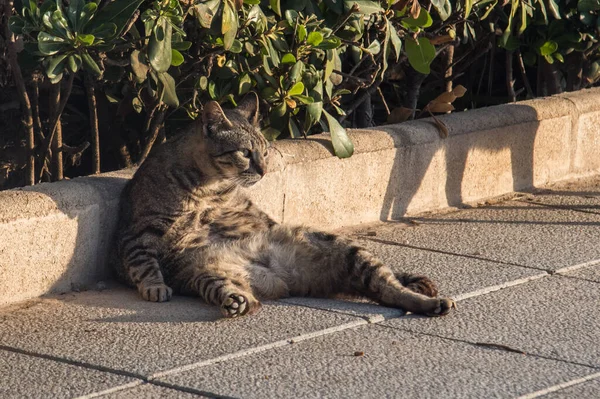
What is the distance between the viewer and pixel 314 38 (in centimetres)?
654

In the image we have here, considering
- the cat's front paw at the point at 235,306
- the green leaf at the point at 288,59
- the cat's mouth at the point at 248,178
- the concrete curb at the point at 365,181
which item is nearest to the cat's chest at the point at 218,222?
the cat's mouth at the point at 248,178

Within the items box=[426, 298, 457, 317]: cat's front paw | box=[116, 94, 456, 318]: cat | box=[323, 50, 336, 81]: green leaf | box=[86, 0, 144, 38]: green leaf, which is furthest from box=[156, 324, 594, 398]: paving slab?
box=[323, 50, 336, 81]: green leaf

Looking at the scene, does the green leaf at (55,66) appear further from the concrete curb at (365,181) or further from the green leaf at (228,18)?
the green leaf at (228,18)

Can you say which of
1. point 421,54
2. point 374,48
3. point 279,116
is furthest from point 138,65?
point 421,54

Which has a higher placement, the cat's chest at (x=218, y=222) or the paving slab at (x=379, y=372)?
the cat's chest at (x=218, y=222)

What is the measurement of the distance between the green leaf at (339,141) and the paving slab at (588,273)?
5.37 ft

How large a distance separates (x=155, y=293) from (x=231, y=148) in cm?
102

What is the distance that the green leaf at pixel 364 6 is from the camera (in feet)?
22.3

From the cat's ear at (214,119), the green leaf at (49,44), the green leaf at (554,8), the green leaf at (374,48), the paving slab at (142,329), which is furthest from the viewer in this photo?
the green leaf at (554,8)

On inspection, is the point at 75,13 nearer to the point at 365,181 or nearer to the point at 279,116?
the point at 279,116

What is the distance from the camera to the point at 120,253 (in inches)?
231

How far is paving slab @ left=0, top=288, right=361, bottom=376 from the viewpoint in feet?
15.3

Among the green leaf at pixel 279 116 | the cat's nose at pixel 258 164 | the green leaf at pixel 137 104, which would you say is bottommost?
the cat's nose at pixel 258 164

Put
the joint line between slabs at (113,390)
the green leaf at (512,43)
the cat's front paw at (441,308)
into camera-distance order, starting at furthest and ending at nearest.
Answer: the green leaf at (512,43) → the cat's front paw at (441,308) → the joint line between slabs at (113,390)
